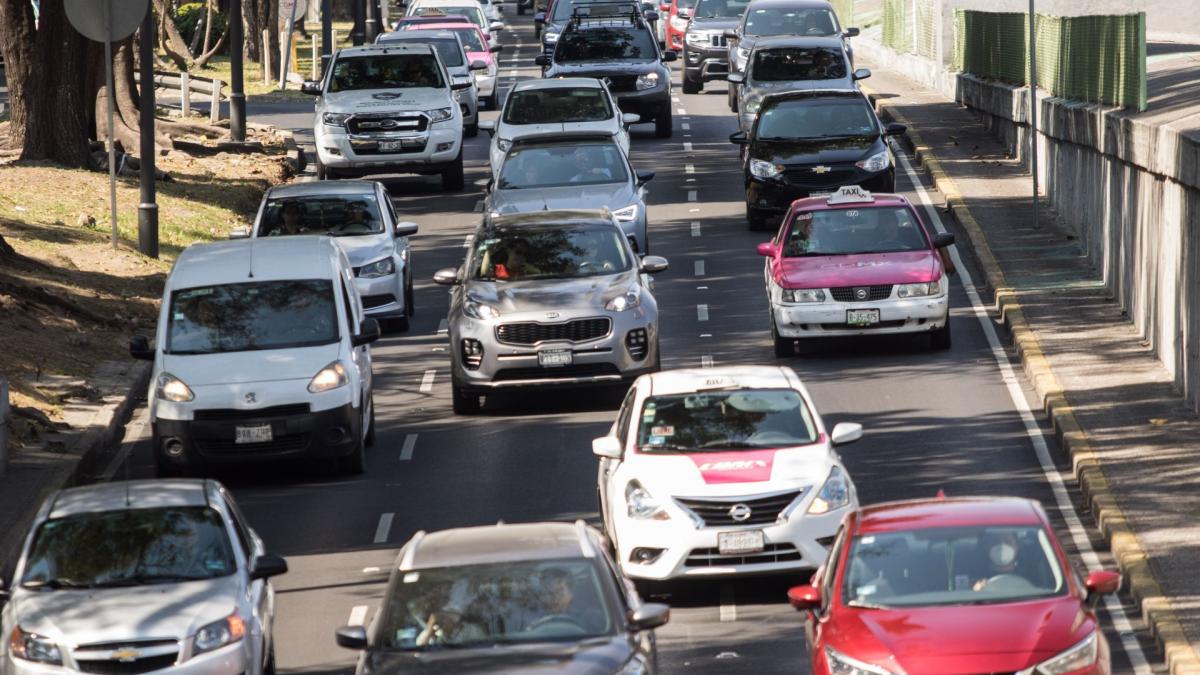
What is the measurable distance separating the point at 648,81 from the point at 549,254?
1928 cm

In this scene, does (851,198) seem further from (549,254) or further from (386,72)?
(386,72)

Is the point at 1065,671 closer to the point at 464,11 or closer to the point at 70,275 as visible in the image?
the point at 70,275

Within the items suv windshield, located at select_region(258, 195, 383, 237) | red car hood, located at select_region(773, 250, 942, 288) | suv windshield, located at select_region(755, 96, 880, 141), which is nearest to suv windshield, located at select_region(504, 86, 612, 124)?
suv windshield, located at select_region(755, 96, 880, 141)

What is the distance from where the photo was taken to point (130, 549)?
13648 mm

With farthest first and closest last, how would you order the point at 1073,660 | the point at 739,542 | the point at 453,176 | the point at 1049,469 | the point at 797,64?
1. the point at 797,64
2. the point at 453,176
3. the point at 1049,469
4. the point at 739,542
5. the point at 1073,660

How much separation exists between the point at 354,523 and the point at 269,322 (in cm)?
269

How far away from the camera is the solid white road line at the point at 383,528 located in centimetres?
1794

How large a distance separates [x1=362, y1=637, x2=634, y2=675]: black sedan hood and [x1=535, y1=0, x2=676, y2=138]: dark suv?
31.1 metres

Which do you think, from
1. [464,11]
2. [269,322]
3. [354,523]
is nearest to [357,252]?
[269,322]

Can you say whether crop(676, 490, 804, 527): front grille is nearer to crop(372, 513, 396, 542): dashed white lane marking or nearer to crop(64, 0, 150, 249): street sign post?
crop(372, 513, 396, 542): dashed white lane marking

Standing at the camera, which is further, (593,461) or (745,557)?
(593,461)

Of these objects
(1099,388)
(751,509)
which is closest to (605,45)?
(1099,388)

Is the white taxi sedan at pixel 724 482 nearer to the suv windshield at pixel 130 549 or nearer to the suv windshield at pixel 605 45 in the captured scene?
the suv windshield at pixel 130 549

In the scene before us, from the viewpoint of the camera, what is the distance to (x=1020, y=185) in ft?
122
